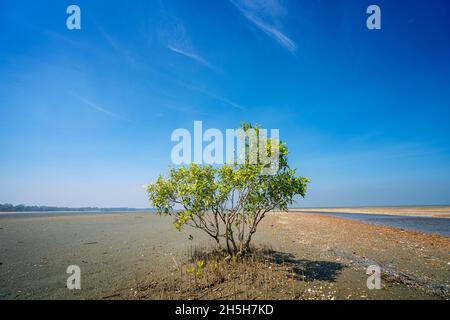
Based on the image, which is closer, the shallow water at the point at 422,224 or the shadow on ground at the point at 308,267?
the shadow on ground at the point at 308,267

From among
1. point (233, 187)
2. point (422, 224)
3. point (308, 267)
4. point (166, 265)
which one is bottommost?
point (422, 224)

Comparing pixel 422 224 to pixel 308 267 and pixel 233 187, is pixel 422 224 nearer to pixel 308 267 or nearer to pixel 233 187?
pixel 308 267

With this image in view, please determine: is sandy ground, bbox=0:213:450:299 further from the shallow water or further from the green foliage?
the shallow water

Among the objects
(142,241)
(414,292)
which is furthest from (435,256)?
(142,241)

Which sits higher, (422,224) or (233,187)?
(233,187)

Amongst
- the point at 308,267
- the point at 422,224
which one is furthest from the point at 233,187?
the point at 422,224

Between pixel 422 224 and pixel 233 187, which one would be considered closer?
pixel 233 187

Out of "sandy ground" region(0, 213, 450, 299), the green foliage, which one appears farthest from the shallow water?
the green foliage

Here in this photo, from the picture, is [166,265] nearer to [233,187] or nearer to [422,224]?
[233,187]

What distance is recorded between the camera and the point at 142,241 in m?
21.5

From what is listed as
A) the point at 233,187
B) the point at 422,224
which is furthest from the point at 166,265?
the point at 422,224

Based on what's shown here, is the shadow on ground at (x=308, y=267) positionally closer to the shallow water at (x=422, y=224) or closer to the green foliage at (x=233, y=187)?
the green foliage at (x=233, y=187)

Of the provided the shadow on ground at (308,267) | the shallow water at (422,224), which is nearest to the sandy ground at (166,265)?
the shadow on ground at (308,267)
